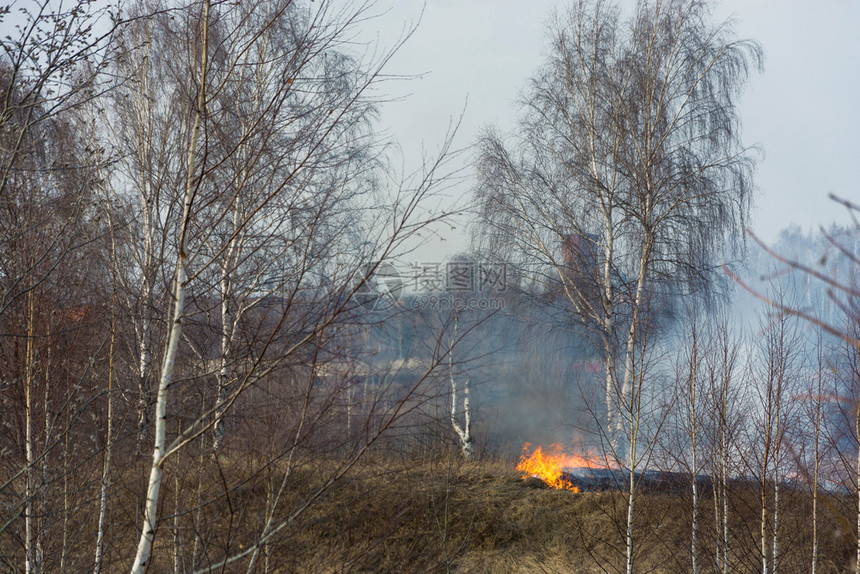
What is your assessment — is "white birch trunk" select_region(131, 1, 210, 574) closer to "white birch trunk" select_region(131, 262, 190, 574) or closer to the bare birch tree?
"white birch trunk" select_region(131, 262, 190, 574)

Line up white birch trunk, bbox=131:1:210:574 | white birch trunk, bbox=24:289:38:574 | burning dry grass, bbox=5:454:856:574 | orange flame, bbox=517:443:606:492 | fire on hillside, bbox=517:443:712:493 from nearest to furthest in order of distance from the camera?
white birch trunk, bbox=131:1:210:574 → white birch trunk, bbox=24:289:38:574 → burning dry grass, bbox=5:454:856:574 → fire on hillside, bbox=517:443:712:493 → orange flame, bbox=517:443:606:492

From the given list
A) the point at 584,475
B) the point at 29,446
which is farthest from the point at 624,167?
the point at 29,446

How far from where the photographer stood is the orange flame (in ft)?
32.5

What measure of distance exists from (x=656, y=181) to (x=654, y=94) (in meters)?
1.51

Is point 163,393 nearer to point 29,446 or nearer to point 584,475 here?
point 29,446

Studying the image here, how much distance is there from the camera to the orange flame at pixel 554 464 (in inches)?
390

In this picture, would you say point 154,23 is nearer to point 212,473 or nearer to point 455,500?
point 212,473

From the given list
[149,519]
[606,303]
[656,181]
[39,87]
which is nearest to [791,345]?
[606,303]

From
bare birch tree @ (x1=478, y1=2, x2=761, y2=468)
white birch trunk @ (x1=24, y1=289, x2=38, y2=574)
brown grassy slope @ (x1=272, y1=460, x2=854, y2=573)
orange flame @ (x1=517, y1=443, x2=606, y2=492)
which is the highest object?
bare birch tree @ (x1=478, y1=2, x2=761, y2=468)

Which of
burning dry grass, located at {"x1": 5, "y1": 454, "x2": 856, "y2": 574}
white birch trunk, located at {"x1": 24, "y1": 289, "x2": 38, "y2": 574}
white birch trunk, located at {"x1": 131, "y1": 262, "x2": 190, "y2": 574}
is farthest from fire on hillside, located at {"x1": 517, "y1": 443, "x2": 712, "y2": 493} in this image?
white birch trunk, located at {"x1": 131, "y1": 262, "x2": 190, "y2": 574}

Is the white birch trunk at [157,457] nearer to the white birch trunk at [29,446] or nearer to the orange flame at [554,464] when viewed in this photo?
the white birch trunk at [29,446]

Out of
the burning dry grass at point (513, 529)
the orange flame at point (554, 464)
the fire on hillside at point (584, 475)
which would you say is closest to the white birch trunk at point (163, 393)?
the burning dry grass at point (513, 529)

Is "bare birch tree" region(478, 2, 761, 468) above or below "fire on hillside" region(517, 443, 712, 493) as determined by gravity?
above

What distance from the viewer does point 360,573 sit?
7898 mm
